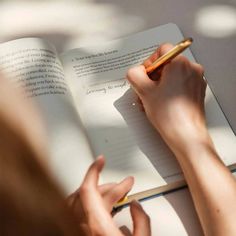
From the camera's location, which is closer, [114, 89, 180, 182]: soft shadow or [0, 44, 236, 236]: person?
[0, 44, 236, 236]: person

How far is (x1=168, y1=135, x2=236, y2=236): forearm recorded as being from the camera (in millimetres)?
685

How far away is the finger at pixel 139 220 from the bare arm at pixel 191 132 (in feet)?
0.24

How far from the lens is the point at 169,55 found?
0.79 meters

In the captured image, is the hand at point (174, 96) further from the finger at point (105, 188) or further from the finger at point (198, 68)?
the finger at point (105, 188)

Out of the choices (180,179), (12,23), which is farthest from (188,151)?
(12,23)

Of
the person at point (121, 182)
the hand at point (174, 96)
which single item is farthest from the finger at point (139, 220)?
the hand at point (174, 96)

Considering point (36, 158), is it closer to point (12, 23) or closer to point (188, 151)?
point (188, 151)

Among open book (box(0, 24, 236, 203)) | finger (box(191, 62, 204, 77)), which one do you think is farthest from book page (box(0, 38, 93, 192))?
finger (box(191, 62, 204, 77))

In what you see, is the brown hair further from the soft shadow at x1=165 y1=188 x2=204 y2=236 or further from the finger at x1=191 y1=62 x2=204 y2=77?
the finger at x1=191 y1=62 x2=204 y2=77

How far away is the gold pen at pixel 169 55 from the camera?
78cm

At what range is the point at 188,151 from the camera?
0.75m

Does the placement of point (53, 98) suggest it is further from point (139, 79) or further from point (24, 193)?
point (24, 193)

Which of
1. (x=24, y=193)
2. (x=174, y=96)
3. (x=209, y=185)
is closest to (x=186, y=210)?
(x=209, y=185)

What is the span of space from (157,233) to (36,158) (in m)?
0.29
